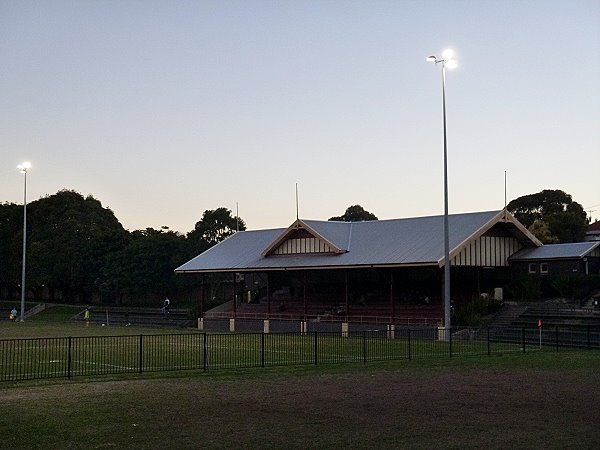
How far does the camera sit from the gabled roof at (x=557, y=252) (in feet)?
173

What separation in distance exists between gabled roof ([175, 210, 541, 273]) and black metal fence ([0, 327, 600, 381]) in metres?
10.6

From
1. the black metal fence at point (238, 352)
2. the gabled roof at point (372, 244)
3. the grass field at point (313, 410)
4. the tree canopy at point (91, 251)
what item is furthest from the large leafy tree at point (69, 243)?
the grass field at point (313, 410)

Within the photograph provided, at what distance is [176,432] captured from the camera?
14195mm

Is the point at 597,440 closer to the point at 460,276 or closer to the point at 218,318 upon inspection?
the point at 460,276

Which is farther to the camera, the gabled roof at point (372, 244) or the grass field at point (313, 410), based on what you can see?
the gabled roof at point (372, 244)

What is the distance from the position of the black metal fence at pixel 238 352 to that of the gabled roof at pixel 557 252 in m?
14.3

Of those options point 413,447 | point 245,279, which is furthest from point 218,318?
point 413,447

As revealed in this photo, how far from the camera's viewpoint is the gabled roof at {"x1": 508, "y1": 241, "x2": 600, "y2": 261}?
173 feet

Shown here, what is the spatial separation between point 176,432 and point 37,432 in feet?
7.75

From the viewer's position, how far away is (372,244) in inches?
2253

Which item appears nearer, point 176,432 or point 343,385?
point 176,432

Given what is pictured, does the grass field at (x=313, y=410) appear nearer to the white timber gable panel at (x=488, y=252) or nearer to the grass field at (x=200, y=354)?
the grass field at (x=200, y=354)

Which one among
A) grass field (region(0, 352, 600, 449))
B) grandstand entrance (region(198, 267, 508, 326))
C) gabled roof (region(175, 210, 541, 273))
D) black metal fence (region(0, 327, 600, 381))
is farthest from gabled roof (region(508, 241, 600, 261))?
grass field (region(0, 352, 600, 449))

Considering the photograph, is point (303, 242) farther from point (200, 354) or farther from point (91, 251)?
point (91, 251)
